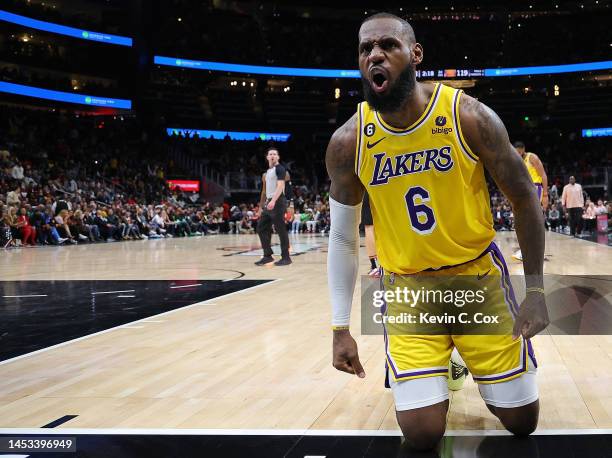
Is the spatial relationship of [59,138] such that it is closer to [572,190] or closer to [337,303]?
[572,190]

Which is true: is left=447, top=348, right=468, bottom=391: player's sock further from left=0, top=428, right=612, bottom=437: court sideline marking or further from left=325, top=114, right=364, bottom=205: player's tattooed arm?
left=325, top=114, right=364, bottom=205: player's tattooed arm

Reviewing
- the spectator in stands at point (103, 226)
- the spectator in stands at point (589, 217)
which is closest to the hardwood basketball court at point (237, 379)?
the spectator in stands at point (103, 226)

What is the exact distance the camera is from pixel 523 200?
8.16ft

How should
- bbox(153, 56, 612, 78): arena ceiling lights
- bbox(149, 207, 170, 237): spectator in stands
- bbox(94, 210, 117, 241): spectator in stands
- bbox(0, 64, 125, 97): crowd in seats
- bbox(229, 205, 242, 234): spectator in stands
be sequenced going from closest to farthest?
bbox(94, 210, 117, 241): spectator in stands, bbox(149, 207, 170, 237): spectator in stands, bbox(229, 205, 242, 234): spectator in stands, bbox(0, 64, 125, 97): crowd in seats, bbox(153, 56, 612, 78): arena ceiling lights

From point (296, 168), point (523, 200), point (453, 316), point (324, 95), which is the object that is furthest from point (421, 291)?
point (324, 95)

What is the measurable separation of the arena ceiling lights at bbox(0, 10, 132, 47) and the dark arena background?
95 mm

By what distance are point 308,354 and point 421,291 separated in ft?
5.37

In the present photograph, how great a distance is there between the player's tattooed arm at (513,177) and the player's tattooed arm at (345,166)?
0.46 meters

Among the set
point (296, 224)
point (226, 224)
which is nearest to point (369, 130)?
point (226, 224)

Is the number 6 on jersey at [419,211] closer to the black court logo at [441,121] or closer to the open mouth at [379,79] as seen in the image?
the black court logo at [441,121]

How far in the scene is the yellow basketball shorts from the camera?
8.50 ft

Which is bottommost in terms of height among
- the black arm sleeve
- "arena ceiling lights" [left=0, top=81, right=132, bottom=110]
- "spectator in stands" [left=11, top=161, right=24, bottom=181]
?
the black arm sleeve

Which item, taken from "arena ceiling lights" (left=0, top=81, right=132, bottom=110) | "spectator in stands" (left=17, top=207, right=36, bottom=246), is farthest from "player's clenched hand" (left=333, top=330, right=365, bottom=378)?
"arena ceiling lights" (left=0, top=81, right=132, bottom=110)

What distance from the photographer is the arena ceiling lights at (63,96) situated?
2902 centimetres
